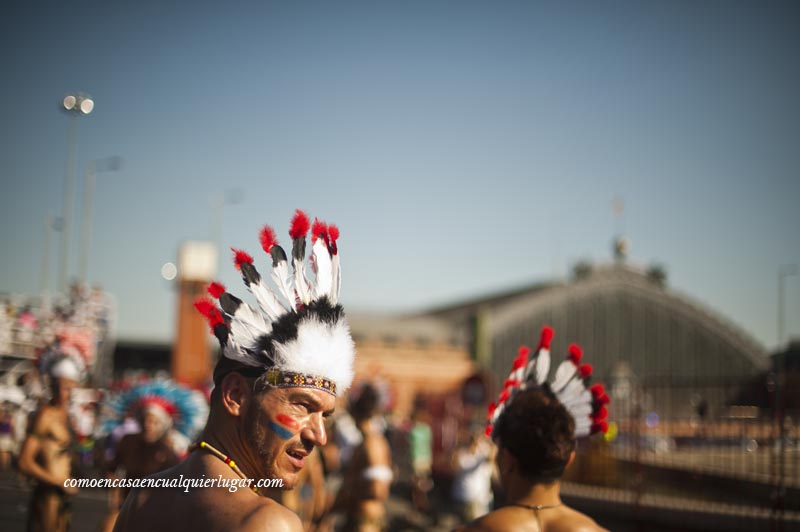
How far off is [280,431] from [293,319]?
35 cm

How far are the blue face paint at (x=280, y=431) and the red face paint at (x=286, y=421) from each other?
0.01 metres

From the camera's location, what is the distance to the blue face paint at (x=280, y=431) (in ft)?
8.38

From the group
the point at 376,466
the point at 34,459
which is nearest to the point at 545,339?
the point at 376,466

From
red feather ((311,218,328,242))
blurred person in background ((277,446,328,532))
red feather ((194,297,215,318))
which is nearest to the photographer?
red feather ((194,297,215,318))

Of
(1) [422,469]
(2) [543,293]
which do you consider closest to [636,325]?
(2) [543,293]

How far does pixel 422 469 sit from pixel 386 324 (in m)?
35.0

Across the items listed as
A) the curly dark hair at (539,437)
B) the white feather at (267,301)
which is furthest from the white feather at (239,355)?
the curly dark hair at (539,437)

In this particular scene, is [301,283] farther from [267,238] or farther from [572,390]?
[572,390]

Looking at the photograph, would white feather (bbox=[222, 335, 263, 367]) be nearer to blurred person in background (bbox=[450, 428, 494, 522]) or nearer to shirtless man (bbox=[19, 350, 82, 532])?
shirtless man (bbox=[19, 350, 82, 532])

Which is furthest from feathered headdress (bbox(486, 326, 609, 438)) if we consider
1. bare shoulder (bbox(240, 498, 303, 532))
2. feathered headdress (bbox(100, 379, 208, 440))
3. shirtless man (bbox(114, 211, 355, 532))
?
feathered headdress (bbox(100, 379, 208, 440))

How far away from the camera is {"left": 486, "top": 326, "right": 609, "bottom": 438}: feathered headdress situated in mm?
4426

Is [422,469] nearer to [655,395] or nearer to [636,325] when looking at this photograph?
[655,395]

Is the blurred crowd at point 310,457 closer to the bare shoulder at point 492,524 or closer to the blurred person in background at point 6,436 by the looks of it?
the blurred person in background at point 6,436

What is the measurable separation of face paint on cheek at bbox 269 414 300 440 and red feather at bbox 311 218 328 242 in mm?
628
